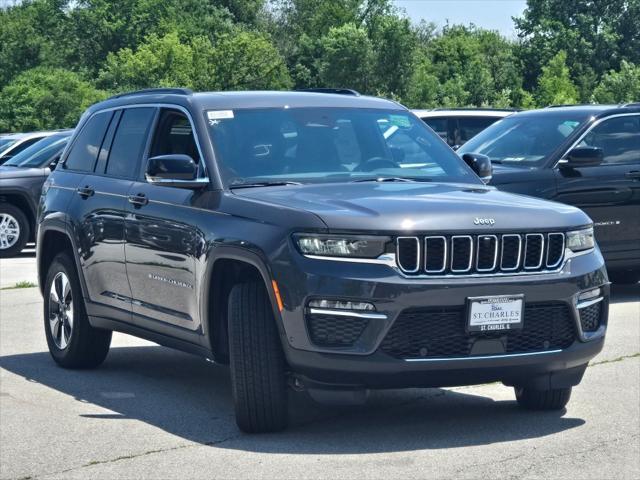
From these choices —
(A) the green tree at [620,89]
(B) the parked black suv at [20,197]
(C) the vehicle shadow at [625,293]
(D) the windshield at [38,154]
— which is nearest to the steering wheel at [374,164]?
(C) the vehicle shadow at [625,293]

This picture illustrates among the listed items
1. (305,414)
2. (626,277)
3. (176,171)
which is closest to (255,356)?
(305,414)

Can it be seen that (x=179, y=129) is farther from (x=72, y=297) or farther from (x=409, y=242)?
(x=409, y=242)

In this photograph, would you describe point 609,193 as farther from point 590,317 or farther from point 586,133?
point 590,317

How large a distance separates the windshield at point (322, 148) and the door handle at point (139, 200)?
615 mm

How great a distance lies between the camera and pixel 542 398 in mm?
7516

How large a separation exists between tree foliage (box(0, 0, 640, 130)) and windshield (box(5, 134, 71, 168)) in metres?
58.1

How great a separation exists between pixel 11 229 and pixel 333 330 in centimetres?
1350

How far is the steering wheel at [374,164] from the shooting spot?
7824 mm

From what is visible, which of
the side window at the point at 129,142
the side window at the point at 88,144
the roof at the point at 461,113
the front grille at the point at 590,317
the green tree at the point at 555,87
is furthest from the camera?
the green tree at the point at 555,87

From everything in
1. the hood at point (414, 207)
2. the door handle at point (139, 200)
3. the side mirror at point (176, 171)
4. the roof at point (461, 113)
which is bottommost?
the roof at point (461, 113)

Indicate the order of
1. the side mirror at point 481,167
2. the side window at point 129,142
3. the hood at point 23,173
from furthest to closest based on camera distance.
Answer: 1. the hood at point 23,173
2. the side window at point 129,142
3. the side mirror at point 481,167

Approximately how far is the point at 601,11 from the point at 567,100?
108 ft

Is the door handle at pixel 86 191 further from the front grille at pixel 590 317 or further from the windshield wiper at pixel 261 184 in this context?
the front grille at pixel 590 317

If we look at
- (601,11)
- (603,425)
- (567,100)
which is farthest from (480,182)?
(601,11)
